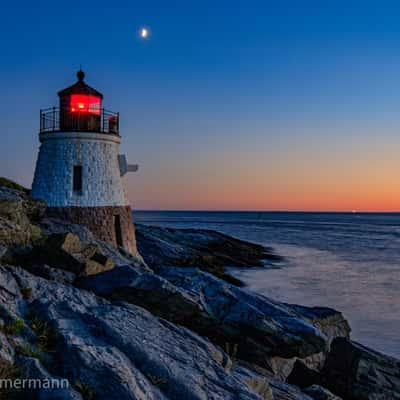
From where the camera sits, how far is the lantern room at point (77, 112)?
15.9 metres

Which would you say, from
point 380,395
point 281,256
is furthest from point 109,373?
point 281,256

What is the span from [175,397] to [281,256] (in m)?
35.3

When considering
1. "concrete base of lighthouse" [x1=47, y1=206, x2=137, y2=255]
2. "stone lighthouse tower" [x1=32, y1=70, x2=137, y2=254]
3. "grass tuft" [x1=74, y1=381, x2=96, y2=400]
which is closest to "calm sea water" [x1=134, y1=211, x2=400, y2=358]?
"concrete base of lighthouse" [x1=47, y1=206, x2=137, y2=255]

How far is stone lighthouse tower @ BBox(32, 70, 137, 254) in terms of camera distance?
15773 mm

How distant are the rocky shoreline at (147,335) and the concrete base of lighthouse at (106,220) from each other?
A: 2261mm

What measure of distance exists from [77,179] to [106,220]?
1865 mm

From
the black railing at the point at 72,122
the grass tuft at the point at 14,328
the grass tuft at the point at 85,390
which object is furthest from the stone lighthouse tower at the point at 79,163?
the grass tuft at the point at 85,390

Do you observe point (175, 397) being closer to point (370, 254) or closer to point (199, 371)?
point (199, 371)

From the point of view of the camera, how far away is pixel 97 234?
15.9 meters

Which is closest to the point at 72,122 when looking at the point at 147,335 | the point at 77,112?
the point at 77,112

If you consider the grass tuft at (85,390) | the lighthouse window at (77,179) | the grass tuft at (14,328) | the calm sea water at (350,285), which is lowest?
the calm sea water at (350,285)

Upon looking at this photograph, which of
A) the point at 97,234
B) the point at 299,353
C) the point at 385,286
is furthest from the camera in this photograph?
the point at 385,286

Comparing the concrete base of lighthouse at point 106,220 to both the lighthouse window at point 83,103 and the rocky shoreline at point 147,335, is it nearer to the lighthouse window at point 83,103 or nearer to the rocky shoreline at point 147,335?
the rocky shoreline at point 147,335

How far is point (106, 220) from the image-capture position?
16.2 meters
